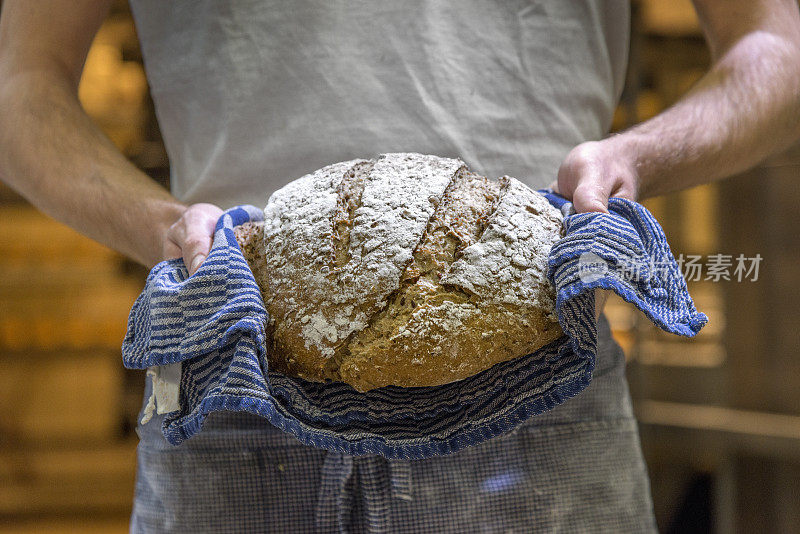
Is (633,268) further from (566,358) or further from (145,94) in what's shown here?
(145,94)

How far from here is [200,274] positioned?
2.54 feet

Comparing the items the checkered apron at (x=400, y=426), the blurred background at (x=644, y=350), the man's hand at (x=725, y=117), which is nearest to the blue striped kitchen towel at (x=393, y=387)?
the checkered apron at (x=400, y=426)

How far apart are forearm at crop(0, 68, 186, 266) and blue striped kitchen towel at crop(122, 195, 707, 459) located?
26cm

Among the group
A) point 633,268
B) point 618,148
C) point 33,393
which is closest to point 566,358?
point 633,268

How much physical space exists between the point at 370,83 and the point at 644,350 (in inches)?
101

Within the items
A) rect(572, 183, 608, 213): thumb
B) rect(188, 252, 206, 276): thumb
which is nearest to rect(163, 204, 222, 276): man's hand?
rect(188, 252, 206, 276): thumb

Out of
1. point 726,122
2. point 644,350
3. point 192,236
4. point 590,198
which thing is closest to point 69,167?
point 192,236

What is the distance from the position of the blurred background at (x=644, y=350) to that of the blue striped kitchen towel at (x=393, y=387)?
1945mm

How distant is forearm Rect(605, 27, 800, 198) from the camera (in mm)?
1001

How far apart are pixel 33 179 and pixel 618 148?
0.92 metres

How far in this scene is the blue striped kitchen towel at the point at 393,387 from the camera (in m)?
0.74

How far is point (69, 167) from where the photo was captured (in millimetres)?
1082

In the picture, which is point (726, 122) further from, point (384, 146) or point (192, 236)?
point (192, 236)

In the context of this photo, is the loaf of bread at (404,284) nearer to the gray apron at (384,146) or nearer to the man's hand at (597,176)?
the man's hand at (597,176)
